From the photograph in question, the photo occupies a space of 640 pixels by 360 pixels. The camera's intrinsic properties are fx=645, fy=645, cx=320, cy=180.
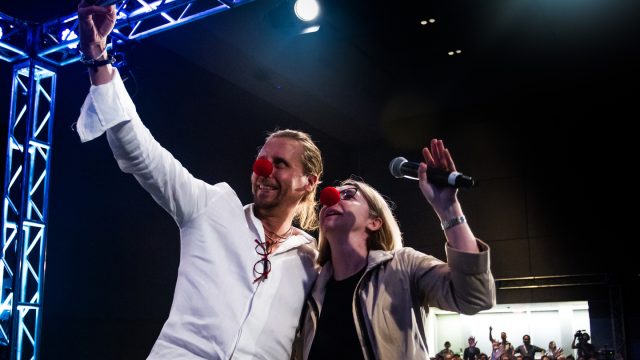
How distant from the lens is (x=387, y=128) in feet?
48.1

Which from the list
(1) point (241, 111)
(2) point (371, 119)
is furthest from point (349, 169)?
(1) point (241, 111)

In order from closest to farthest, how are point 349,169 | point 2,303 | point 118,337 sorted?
point 2,303 → point 118,337 → point 349,169

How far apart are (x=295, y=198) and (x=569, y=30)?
8.53 meters

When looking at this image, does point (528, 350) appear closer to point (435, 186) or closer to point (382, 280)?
point (382, 280)

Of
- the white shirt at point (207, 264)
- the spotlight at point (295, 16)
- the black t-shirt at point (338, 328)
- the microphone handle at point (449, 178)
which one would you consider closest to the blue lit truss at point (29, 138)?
the spotlight at point (295, 16)

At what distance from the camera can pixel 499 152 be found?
13961 mm

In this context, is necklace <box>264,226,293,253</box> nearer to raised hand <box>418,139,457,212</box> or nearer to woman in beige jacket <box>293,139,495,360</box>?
woman in beige jacket <box>293,139,495,360</box>

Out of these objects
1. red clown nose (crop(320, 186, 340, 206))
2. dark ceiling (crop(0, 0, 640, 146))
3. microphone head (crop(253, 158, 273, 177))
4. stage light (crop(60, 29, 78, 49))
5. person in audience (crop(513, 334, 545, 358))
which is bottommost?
person in audience (crop(513, 334, 545, 358))

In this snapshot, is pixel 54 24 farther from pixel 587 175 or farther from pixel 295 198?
pixel 587 175

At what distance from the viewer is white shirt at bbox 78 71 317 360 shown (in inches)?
75.6

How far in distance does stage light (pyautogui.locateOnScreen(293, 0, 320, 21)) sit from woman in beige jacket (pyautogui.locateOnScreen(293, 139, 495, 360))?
165 inches

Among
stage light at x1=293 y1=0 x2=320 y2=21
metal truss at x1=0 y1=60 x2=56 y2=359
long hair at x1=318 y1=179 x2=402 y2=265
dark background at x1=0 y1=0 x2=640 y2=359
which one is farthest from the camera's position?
dark background at x1=0 y1=0 x2=640 y2=359

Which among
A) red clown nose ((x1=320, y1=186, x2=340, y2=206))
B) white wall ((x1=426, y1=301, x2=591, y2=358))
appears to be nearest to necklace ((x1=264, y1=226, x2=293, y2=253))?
red clown nose ((x1=320, y1=186, x2=340, y2=206))

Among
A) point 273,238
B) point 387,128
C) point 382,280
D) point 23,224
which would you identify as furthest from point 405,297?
point 387,128
